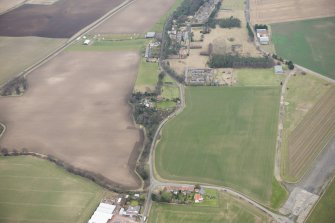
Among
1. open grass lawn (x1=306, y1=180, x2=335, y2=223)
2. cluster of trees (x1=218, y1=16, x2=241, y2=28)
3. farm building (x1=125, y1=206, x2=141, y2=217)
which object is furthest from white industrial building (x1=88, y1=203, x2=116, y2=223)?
cluster of trees (x1=218, y1=16, x2=241, y2=28)

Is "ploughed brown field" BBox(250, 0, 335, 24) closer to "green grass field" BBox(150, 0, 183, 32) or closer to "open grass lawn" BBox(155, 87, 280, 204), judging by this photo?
"green grass field" BBox(150, 0, 183, 32)

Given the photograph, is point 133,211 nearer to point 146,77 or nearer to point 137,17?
point 146,77

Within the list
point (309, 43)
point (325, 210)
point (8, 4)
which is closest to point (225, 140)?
point (325, 210)

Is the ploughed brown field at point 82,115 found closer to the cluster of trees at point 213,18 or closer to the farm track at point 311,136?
the cluster of trees at point 213,18

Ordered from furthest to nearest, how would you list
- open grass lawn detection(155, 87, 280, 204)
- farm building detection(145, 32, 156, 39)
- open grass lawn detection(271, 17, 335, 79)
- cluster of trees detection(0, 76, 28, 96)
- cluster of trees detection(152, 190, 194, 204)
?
farm building detection(145, 32, 156, 39) < open grass lawn detection(271, 17, 335, 79) < cluster of trees detection(0, 76, 28, 96) < open grass lawn detection(155, 87, 280, 204) < cluster of trees detection(152, 190, 194, 204)

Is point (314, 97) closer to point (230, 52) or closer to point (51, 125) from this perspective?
point (230, 52)

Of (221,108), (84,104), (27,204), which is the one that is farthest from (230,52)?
(27,204)

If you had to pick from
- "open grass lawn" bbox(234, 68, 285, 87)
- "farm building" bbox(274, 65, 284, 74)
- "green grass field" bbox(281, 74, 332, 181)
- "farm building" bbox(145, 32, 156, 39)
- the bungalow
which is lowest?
the bungalow

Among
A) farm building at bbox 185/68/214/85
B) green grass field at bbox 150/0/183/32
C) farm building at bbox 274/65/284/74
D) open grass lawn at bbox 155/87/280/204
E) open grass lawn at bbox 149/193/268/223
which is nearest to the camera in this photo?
open grass lawn at bbox 149/193/268/223

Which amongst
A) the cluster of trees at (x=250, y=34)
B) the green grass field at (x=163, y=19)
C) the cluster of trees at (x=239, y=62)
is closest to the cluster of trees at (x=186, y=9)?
the green grass field at (x=163, y=19)
